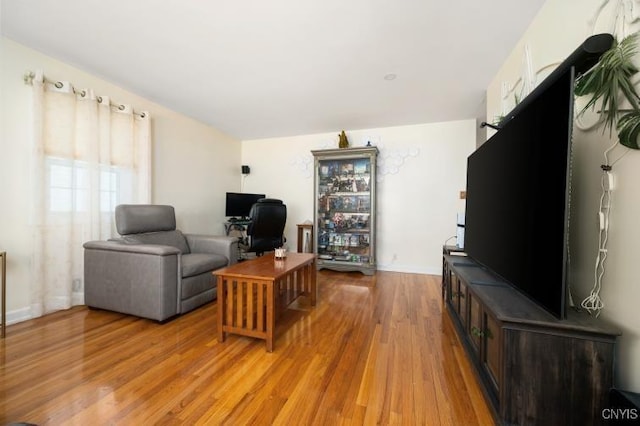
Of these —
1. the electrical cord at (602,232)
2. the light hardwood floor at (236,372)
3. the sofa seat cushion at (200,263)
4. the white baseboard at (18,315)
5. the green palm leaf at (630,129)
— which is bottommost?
the light hardwood floor at (236,372)

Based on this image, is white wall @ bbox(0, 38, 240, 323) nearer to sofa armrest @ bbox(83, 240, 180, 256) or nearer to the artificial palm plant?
sofa armrest @ bbox(83, 240, 180, 256)

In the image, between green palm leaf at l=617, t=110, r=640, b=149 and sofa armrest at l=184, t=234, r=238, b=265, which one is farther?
sofa armrest at l=184, t=234, r=238, b=265

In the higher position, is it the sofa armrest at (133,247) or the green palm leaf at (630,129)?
the green palm leaf at (630,129)

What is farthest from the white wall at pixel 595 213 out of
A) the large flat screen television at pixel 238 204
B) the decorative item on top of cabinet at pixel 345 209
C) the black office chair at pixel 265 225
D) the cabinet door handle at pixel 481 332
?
the large flat screen television at pixel 238 204

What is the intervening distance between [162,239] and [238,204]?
63.2 inches

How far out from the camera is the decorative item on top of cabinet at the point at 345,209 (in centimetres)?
374

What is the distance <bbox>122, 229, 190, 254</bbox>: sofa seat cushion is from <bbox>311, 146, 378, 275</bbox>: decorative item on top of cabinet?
1871 mm

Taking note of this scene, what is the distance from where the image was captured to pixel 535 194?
116cm

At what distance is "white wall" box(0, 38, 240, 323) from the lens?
6.58 feet

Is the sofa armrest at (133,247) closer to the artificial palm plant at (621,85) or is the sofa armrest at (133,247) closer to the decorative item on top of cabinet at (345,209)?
the decorative item on top of cabinet at (345,209)

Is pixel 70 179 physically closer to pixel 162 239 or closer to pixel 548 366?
pixel 162 239

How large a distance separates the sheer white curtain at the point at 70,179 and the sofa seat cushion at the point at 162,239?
40cm

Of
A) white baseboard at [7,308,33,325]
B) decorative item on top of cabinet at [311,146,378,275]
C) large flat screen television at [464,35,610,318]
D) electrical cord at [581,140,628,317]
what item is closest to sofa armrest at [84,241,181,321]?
white baseboard at [7,308,33,325]

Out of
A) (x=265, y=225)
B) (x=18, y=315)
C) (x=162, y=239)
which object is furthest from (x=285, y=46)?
(x=18, y=315)
